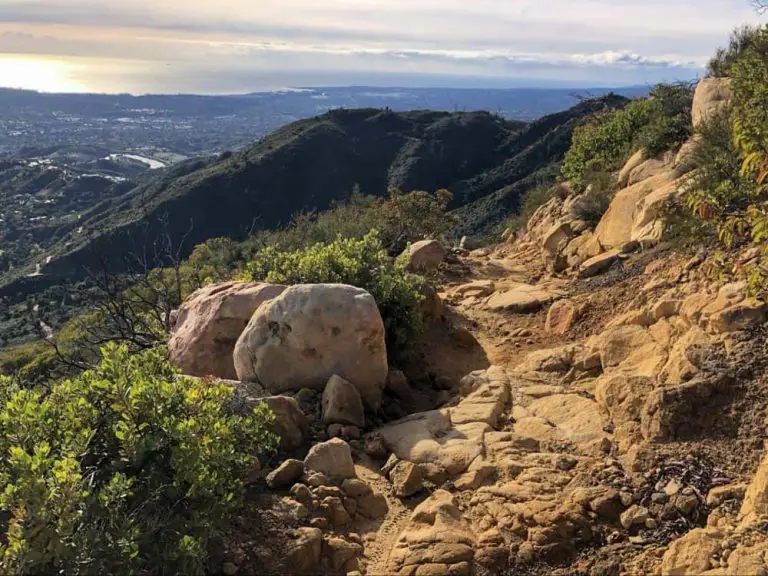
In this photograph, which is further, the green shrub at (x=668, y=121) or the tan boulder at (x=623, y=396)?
the green shrub at (x=668, y=121)

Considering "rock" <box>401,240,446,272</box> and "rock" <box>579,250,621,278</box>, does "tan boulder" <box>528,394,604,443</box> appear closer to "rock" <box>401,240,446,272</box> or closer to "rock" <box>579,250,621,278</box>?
"rock" <box>579,250,621,278</box>

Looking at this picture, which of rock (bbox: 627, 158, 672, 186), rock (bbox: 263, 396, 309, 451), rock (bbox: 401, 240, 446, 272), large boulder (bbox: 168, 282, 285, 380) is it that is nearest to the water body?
rock (bbox: 401, 240, 446, 272)

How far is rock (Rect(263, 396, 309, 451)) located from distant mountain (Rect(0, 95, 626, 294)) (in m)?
49.4

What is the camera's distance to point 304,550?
12.5 ft

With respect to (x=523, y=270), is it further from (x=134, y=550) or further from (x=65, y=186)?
(x=65, y=186)

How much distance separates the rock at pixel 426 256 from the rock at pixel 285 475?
8.20m

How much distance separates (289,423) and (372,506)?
3.73 ft

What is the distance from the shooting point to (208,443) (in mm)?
3855

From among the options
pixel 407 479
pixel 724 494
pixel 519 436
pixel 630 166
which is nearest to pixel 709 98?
pixel 630 166

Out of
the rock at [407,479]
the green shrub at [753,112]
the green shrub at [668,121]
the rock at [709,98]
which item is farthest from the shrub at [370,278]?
the green shrub at [668,121]

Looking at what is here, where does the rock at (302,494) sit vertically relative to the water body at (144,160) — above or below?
below

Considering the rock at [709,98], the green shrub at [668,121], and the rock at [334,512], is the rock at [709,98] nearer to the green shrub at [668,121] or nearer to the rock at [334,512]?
the green shrub at [668,121]

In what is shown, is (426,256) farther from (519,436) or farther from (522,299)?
(519,436)

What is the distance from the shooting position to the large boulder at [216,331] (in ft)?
23.0
